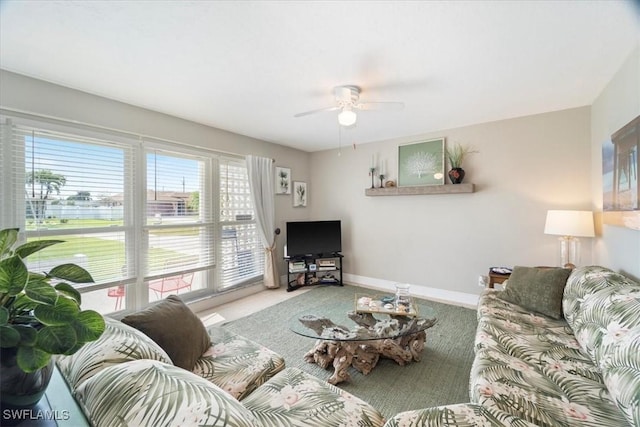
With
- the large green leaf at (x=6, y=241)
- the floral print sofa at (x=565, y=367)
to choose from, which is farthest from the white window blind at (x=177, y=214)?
the floral print sofa at (x=565, y=367)

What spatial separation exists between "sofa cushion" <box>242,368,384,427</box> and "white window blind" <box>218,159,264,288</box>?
8.52 feet

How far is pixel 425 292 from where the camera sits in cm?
388

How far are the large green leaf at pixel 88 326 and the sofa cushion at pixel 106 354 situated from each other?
33cm

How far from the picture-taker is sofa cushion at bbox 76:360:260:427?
2.19ft

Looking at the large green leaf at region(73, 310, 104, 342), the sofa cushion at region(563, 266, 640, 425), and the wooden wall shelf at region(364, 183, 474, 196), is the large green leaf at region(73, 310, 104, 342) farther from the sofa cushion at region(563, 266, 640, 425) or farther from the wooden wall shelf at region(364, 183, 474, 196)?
the wooden wall shelf at region(364, 183, 474, 196)

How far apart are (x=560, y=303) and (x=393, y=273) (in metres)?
2.27

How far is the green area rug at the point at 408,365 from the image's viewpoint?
1816mm

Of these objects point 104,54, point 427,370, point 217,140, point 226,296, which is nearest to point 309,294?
point 226,296

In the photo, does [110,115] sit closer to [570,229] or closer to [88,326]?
[88,326]

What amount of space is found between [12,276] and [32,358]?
215 millimetres

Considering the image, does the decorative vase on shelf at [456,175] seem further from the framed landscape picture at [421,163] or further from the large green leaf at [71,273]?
the large green leaf at [71,273]

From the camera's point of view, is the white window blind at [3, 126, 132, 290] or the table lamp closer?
the white window blind at [3, 126, 132, 290]

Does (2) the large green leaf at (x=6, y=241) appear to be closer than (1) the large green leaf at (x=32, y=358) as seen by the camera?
No

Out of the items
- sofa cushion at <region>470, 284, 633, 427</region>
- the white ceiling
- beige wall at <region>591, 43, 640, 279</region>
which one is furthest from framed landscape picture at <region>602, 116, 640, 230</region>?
sofa cushion at <region>470, 284, 633, 427</region>
